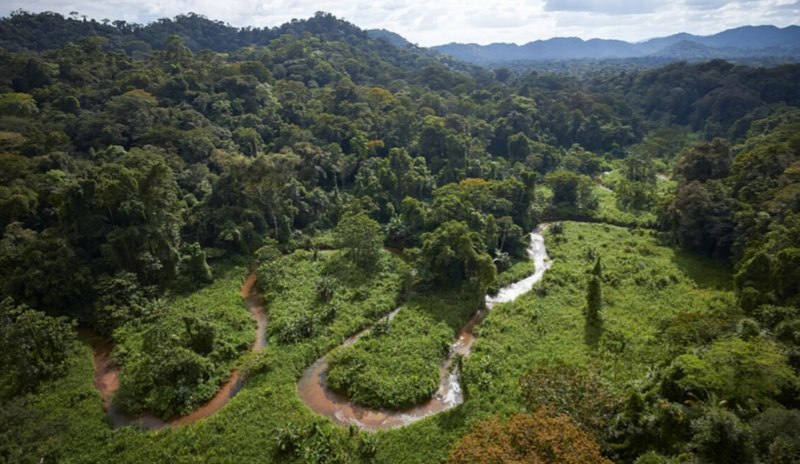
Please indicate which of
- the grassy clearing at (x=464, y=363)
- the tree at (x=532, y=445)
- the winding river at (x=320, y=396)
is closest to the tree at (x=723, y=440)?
the tree at (x=532, y=445)

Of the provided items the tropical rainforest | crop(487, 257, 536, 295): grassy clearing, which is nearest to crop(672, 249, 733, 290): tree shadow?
the tropical rainforest

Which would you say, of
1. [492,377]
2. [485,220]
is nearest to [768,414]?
[492,377]

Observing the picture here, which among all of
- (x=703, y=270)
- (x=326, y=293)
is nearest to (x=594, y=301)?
(x=703, y=270)

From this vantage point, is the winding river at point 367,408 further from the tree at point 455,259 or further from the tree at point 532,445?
the tree at point 532,445

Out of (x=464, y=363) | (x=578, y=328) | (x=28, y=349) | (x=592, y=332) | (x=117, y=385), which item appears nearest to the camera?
(x=28, y=349)

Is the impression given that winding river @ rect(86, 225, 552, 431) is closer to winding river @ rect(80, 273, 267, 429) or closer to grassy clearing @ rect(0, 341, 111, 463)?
winding river @ rect(80, 273, 267, 429)

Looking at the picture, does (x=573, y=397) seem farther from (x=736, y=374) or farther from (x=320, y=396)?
(x=320, y=396)

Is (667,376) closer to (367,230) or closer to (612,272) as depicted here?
(612,272)
